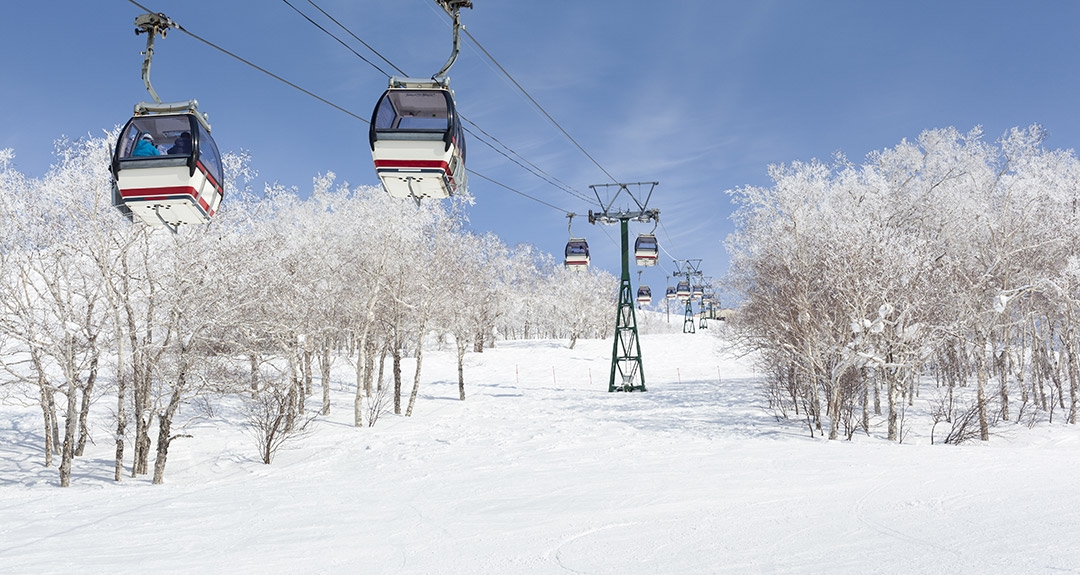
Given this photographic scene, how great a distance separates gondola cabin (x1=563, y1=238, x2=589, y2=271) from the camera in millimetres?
23578

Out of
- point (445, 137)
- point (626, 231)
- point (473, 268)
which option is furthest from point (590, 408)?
point (445, 137)

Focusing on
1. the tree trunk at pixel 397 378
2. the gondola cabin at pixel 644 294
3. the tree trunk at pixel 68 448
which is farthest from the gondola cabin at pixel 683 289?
the tree trunk at pixel 68 448

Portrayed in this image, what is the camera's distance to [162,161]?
7.25 m

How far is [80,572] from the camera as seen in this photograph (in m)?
5.41

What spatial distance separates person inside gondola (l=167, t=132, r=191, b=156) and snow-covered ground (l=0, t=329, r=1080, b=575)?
434 cm

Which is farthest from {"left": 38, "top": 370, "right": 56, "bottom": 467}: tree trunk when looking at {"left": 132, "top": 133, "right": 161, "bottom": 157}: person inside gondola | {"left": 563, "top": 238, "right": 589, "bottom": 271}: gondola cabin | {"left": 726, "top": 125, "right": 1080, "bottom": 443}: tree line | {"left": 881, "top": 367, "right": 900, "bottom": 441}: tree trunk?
{"left": 881, "top": 367, "right": 900, "bottom": 441}: tree trunk

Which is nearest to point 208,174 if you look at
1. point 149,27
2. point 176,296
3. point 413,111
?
point 149,27

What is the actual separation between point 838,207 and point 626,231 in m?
8.13

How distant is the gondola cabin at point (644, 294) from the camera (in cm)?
4741

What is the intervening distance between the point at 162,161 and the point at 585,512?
6417 millimetres

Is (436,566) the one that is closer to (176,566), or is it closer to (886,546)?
(176,566)

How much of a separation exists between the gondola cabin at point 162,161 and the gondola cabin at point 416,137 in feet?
7.32

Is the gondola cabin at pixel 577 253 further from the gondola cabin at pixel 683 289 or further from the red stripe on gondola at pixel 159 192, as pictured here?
the gondola cabin at pixel 683 289

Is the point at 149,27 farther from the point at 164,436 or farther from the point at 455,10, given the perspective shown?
the point at 164,436
